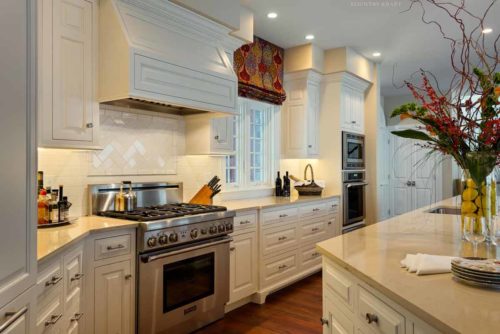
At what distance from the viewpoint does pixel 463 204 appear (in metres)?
1.85

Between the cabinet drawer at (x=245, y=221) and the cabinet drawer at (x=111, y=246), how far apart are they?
1065 millimetres

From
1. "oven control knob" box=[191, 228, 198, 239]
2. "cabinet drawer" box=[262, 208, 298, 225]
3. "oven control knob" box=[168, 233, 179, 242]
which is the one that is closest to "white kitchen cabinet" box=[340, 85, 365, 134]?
"cabinet drawer" box=[262, 208, 298, 225]

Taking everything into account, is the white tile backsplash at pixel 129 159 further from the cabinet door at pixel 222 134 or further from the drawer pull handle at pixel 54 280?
the drawer pull handle at pixel 54 280

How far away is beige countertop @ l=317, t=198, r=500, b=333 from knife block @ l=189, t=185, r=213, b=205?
1567 millimetres

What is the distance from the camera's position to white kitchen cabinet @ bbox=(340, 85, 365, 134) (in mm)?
5023

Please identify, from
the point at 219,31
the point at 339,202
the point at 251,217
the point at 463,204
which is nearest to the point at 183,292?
the point at 251,217

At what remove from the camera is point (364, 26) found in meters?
4.17

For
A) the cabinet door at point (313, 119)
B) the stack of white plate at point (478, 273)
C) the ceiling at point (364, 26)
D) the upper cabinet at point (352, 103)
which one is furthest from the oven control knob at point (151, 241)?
the upper cabinet at point (352, 103)

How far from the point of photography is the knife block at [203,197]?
3402mm

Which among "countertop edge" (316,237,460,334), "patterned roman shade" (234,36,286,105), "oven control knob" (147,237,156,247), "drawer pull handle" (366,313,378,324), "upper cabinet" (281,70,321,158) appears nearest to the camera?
"countertop edge" (316,237,460,334)

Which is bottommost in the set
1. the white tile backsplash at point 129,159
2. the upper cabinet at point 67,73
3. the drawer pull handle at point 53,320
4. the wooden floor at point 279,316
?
the wooden floor at point 279,316

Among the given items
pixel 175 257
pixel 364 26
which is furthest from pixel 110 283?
pixel 364 26

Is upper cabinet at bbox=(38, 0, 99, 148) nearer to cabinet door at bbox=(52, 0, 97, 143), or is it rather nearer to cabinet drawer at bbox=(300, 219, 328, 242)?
cabinet door at bbox=(52, 0, 97, 143)

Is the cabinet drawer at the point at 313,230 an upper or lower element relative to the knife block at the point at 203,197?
lower
